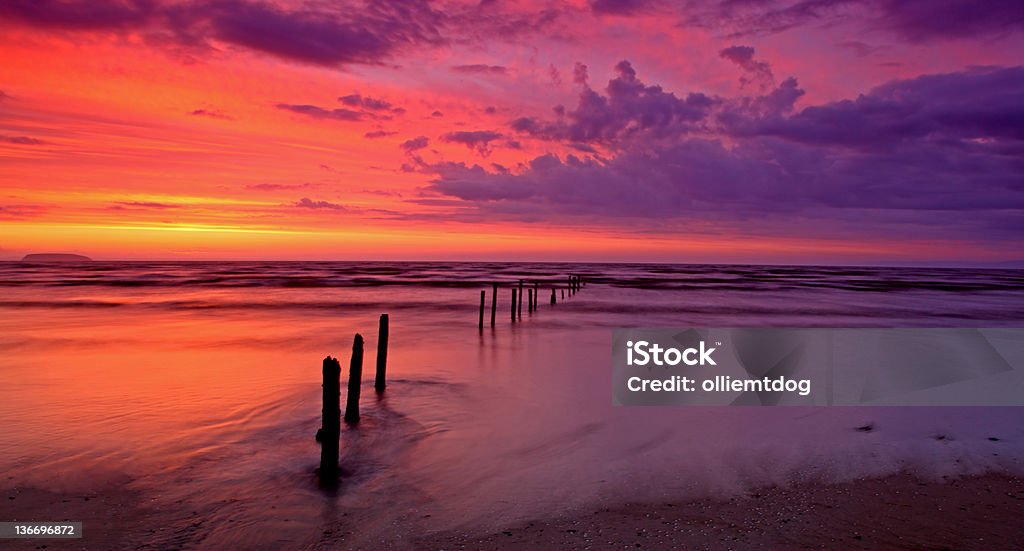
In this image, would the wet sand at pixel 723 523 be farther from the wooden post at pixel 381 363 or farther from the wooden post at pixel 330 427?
the wooden post at pixel 381 363

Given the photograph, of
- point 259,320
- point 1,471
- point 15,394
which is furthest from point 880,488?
point 259,320

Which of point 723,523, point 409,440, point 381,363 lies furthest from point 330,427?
point 381,363

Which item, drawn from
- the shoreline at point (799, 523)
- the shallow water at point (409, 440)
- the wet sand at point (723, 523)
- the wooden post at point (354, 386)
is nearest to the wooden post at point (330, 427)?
the shallow water at point (409, 440)

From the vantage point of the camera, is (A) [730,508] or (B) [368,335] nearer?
(A) [730,508]

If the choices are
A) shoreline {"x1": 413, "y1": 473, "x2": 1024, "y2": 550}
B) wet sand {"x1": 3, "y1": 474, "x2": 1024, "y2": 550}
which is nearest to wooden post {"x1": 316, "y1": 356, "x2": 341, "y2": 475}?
wet sand {"x1": 3, "y1": 474, "x2": 1024, "y2": 550}

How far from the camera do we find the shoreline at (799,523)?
654 cm

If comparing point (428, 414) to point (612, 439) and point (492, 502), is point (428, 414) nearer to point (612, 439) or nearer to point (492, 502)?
point (612, 439)

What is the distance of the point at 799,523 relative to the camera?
22.9 ft

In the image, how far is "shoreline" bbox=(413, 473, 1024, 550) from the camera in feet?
21.4

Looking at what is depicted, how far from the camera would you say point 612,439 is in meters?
10.6

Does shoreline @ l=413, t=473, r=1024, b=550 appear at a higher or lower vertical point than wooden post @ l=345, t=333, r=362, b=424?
lower

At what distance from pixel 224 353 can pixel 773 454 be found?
17.5 meters

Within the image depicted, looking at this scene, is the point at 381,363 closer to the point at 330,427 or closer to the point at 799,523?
the point at 330,427

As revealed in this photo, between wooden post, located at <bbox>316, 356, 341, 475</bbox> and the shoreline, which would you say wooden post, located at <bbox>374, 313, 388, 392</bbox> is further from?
the shoreline
